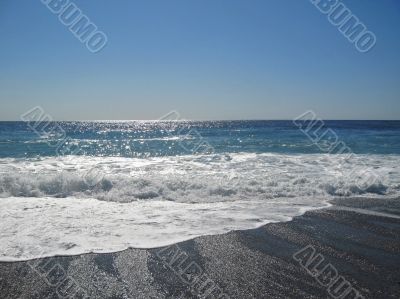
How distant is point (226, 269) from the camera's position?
15.0 feet

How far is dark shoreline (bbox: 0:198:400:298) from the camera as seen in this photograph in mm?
3990

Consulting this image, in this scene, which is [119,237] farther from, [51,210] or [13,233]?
[51,210]

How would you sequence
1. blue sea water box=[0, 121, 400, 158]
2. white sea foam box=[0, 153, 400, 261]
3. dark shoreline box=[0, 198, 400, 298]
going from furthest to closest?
blue sea water box=[0, 121, 400, 158] → white sea foam box=[0, 153, 400, 261] → dark shoreline box=[0, 198, 400, 298]

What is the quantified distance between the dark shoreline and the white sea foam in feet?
1.62

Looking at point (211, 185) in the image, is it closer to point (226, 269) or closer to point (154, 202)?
point (154, 202)

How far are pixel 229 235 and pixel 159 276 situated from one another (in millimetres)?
1927

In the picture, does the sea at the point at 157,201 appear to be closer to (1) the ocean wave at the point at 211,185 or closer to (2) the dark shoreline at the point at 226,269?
(1) the ocean wave at the point at 211,185

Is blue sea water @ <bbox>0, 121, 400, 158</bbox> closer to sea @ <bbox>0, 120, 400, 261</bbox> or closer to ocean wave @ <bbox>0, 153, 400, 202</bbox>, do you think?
sea @ <bbox>0, 120, 400, 261</bbox>

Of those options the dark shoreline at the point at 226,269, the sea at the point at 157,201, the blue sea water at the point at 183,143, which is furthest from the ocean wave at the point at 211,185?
the blue sea water at the point at 183,143

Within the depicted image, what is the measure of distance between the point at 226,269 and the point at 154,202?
468 cm

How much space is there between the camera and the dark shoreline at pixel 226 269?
13.1 ft

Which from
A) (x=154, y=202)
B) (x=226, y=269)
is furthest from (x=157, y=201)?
(x=226, y=269)

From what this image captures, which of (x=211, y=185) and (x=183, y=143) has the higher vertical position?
(x=211, y=185)

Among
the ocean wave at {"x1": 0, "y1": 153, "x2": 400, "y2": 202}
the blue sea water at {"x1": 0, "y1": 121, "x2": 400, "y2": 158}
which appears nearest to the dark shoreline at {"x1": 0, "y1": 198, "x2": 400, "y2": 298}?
the ocean wave at {"x1": 0, "y1": 153, "x2": 400, "y2": 202}
